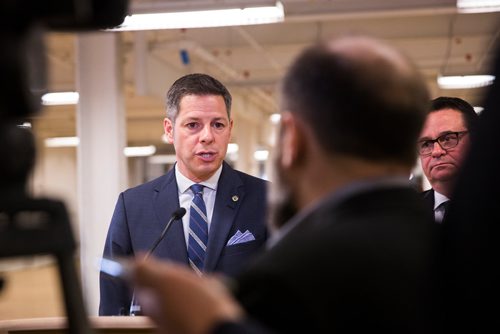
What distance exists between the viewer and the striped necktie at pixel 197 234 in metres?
2.62

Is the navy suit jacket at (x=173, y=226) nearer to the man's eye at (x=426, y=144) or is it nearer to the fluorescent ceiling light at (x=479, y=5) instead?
the man's eye at (x=426, y=144)

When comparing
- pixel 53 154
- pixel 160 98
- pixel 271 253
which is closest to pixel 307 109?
pixel 271 253

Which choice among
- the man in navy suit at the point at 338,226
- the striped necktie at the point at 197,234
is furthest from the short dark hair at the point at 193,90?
the man in navy suit at the point at 338,226

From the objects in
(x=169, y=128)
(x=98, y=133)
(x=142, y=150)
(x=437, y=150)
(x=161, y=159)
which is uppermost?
(x=142, y=150)

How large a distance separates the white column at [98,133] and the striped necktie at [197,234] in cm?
540

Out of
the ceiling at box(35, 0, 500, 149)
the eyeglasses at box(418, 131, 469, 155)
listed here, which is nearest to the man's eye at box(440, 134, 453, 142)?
the eyeglasses at box(418, 131, 469, 155)

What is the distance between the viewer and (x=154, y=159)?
84.3 feet

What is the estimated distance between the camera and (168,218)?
2701 mm

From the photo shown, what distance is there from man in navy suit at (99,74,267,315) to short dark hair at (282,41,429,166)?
1.54m

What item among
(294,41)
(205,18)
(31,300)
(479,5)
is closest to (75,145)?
(31,300)

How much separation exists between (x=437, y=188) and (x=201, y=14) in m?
3.80

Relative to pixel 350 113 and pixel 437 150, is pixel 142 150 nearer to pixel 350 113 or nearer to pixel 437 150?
pixel 437 150

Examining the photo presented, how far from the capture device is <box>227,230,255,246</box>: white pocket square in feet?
8.62

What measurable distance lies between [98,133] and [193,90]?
536 centimetres
